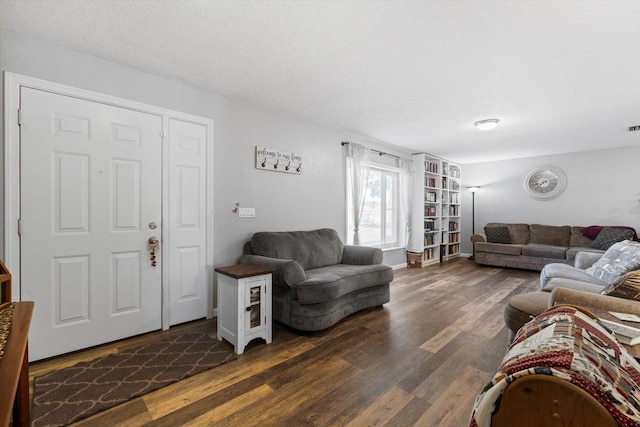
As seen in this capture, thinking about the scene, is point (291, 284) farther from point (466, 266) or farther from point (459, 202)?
point (459, 202)

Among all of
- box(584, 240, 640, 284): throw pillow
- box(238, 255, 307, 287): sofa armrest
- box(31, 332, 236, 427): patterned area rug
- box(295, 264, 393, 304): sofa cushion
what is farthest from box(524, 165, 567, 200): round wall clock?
box(31, 332, 236, 427): patterned area rug

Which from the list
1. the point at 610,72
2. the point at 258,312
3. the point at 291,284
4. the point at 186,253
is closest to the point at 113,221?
the point at 186,253

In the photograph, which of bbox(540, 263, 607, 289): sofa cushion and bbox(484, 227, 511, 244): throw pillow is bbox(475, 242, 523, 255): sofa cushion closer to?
bbox(484, 227, 511, 244): throw pillow

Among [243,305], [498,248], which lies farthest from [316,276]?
[498,248]

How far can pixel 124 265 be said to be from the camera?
2484mm

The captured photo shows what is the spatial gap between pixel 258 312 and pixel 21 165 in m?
2.04

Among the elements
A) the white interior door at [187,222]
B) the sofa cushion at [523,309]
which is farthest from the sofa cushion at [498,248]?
the white interior door at [187,222]

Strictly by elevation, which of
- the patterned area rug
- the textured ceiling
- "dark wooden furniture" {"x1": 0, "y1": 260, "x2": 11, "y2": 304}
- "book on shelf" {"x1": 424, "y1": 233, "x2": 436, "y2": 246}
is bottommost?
the patterned area rug

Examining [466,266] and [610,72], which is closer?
[610,72]

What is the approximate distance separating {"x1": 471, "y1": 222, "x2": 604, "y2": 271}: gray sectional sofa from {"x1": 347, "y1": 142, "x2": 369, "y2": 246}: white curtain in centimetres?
323

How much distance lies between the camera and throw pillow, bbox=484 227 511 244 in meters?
6.01

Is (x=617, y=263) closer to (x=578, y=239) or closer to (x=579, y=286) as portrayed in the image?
(x=579, y=286)

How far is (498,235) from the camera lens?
6059mm

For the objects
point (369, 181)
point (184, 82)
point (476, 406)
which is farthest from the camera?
point (369, 181)
